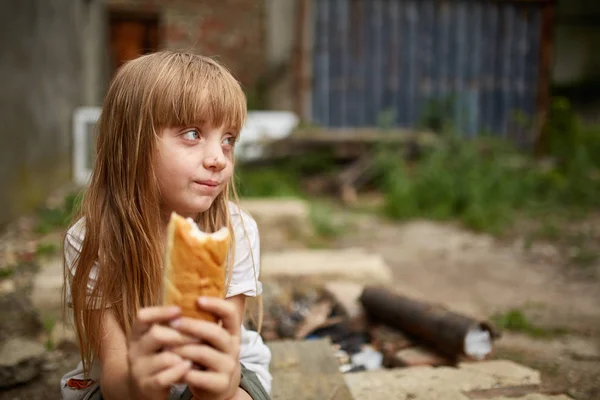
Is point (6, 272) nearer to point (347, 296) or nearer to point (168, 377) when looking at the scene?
point (347, 296)

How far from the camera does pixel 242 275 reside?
58.6 inches

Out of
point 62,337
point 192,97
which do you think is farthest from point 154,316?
point 62,337

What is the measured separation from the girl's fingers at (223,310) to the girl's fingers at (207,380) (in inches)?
3.6

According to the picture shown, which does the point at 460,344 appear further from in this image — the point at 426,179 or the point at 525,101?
the point at 525,101

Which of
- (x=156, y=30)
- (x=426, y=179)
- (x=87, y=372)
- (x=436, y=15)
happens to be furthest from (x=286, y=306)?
(x=156, y=30)

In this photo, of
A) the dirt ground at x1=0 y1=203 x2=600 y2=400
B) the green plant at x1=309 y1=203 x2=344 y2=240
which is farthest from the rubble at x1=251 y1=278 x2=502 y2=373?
the green plant at x1=309 y1=203 x2=344 y2=240

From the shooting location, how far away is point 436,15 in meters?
8.49

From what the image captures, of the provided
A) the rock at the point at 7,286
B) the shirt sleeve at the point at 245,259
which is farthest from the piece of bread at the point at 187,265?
the rock at the point at 7,286

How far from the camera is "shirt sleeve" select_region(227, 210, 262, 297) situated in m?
1.47

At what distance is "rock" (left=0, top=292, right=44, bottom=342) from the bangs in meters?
1.62

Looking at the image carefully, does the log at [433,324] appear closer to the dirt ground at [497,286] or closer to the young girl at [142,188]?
the dirt ground at [497,286]

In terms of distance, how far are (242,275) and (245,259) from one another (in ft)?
0.17

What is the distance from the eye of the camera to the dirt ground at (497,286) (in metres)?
2.32

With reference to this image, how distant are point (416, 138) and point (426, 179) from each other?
3.73ft
